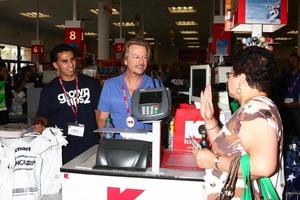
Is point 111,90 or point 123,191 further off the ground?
point 111,90

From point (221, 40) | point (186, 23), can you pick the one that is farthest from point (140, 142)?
point (186, 23)

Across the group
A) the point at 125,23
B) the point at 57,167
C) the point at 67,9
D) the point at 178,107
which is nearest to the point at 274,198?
the point at 178,107

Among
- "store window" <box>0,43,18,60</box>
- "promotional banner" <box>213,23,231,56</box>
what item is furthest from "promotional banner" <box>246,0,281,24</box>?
"store window" <box>0,43,18,60</box>

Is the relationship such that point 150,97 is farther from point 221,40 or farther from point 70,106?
point 221,40

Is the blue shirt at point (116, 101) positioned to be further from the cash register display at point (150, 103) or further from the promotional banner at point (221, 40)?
the promotional banner at point (221, 40)

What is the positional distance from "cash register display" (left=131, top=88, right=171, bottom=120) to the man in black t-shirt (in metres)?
1.02

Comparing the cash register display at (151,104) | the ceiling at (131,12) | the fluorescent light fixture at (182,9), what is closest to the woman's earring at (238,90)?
the cash register display at (151,104)

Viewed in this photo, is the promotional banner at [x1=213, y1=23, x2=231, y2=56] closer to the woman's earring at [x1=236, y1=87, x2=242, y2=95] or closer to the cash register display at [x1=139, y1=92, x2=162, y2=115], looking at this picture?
the cash register display at [x1=139, y1=92, x2=162, y2=115]

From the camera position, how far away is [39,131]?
227 cm

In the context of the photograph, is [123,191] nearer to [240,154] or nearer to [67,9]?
[240,154]

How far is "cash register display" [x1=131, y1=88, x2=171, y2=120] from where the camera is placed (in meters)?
1.74

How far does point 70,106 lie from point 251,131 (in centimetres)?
A: 164

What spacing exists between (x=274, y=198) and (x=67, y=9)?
44.4 ft

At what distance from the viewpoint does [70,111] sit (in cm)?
275
